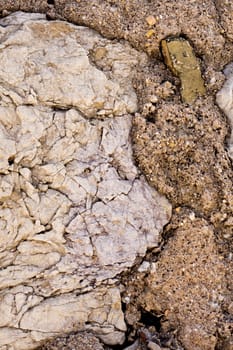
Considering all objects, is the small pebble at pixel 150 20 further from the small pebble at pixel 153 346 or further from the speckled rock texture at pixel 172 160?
the small pebble at pixel 153 346

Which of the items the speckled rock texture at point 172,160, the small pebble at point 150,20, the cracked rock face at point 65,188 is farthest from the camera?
the small pebble at point 150,20

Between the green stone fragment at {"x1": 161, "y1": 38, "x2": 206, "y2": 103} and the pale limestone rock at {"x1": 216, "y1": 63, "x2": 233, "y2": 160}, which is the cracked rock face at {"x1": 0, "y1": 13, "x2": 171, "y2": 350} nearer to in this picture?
the green stone fragment at {"x1": 161, "y1": 38, "x2": 206, "y2": 103}

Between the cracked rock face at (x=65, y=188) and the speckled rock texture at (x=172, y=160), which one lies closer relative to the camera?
the cracked rock face at (x=65, y=188)

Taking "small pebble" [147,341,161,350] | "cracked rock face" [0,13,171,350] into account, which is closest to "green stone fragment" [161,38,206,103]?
"cracked rock face" [0,13,171,350]

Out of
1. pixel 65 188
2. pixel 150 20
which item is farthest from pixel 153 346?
pixel 150 20

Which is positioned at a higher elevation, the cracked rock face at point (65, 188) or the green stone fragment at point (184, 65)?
the green stone fragment at point (184, 65)

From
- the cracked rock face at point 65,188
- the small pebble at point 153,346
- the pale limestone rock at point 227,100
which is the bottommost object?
the small pebble at point 153,346

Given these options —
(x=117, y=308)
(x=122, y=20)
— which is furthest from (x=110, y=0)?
(x=117, y=308)

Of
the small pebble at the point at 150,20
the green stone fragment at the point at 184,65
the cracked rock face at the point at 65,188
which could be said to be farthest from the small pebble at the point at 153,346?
the small pebble at the point at 150,20
